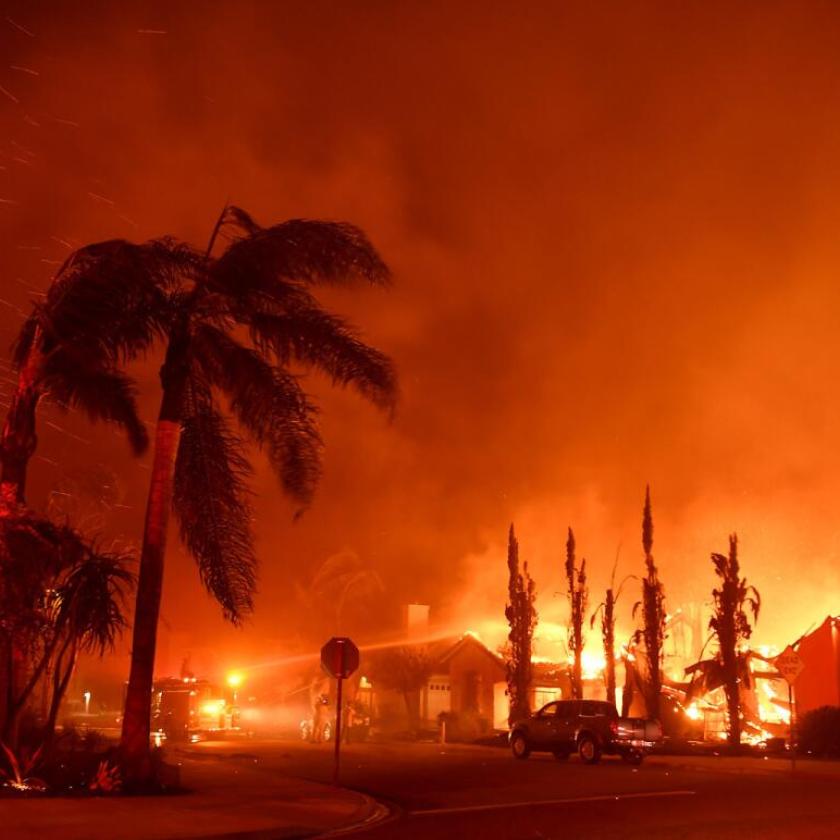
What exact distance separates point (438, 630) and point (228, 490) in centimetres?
4590

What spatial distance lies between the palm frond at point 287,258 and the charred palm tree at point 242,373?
0.02m

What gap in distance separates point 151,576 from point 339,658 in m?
4.05

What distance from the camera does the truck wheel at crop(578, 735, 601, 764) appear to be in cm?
2645

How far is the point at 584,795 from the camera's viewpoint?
17000mm

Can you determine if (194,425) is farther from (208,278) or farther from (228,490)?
(208,278)

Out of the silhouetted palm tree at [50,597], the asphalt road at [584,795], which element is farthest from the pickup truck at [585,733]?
the silhouetted palm tree at [50,597]

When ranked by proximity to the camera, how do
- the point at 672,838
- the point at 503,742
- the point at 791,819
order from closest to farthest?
the point at 672,838
the point at 791,819
the point at 503,742

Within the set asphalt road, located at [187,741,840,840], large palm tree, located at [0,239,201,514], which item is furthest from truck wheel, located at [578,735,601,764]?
large palm tree, located at [0,239,201,514]

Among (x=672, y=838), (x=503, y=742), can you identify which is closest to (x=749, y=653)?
(x=503, y=742)

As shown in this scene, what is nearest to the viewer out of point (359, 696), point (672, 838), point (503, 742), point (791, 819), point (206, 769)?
point (672, 838)

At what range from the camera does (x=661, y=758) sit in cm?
2825

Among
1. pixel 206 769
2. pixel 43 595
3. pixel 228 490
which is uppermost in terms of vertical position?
pixel 228 490

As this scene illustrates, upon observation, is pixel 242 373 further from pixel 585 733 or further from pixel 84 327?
pixel 585 733

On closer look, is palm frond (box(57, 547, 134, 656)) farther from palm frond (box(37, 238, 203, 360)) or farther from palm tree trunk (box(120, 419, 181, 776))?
palm frond (box(37, 238, 203, 360))
